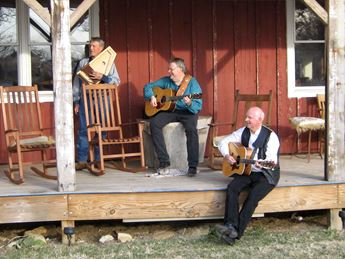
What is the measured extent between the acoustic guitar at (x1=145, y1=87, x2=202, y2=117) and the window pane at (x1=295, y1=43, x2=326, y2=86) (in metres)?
1.91

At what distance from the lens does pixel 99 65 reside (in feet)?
21.0

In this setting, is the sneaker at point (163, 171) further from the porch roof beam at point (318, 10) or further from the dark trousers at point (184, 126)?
the porch roof beam at point (318, 10)

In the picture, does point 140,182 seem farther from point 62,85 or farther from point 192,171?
point 62,85

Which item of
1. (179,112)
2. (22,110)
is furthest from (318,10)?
(22,110)

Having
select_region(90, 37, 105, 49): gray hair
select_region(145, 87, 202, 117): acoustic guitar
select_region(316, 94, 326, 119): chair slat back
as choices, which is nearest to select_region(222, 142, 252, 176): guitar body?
select_region(145, 87, 202, 117): acoustic guitar

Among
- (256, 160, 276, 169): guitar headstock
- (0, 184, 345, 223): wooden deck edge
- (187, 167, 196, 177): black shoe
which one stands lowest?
(0, 184, 345, 223): wooden deck edge

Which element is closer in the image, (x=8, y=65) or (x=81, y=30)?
(x=8, y=65)

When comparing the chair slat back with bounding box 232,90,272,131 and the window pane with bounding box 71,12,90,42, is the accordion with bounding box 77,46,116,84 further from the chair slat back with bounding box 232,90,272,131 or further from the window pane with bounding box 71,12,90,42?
the chair slat back with bounding box 232,90,272,131

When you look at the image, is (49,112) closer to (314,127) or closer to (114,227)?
(114,227)

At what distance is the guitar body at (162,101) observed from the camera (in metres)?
6.16

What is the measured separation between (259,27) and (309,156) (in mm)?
1650

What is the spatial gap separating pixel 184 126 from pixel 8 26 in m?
2.29

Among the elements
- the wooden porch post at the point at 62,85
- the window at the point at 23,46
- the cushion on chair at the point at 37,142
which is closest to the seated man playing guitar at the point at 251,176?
the wooden porch post at the point at 62,85

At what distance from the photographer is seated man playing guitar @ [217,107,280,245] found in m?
5.09
